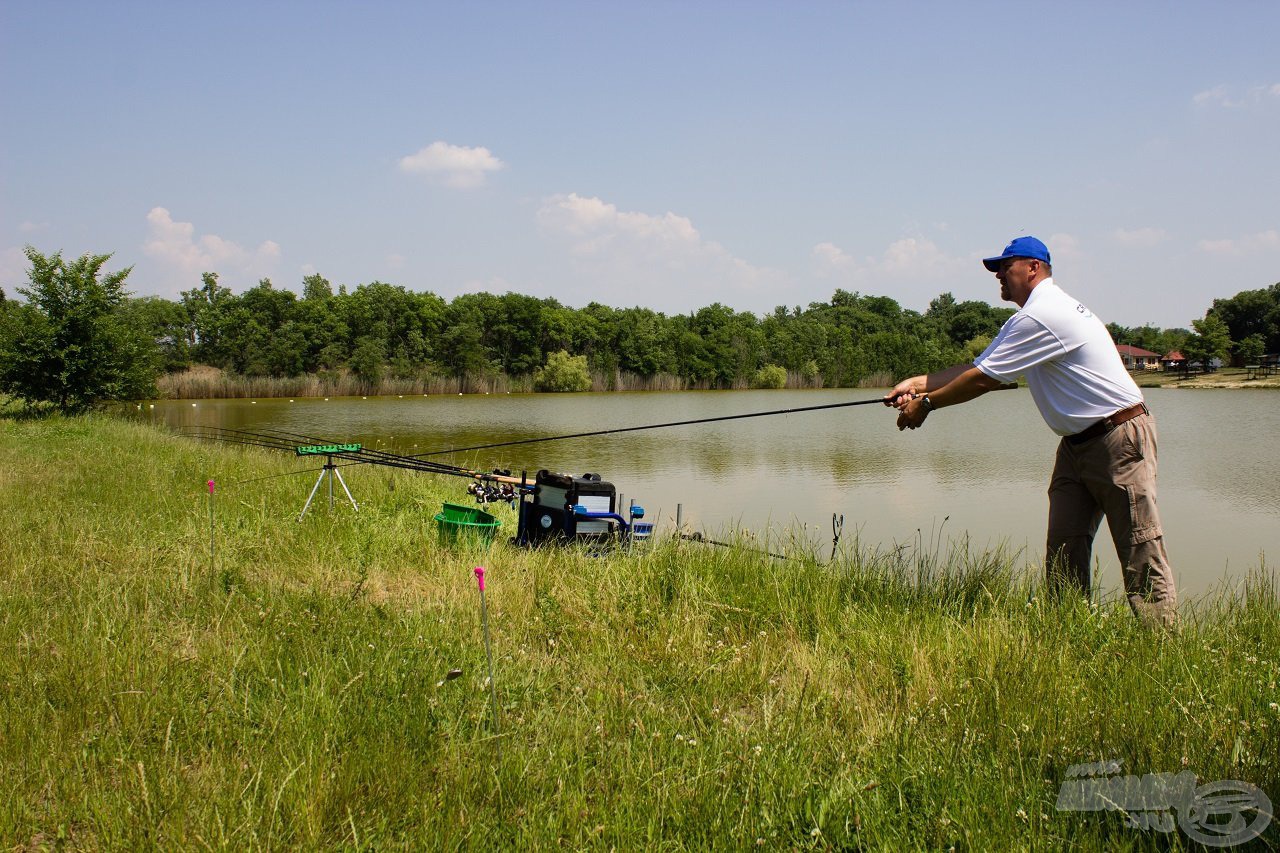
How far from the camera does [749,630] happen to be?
13.7 ft

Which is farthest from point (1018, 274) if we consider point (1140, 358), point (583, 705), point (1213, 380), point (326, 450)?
point (1140, 358)

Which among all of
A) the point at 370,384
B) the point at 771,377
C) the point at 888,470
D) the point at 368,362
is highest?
the point at 368,362

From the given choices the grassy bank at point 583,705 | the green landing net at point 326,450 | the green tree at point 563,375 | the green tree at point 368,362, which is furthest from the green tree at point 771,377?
the grassy bank at point 583,705

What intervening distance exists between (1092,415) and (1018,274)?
89 centimetres

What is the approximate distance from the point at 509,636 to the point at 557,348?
2741 inches

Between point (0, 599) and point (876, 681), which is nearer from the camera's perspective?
point (876, 681)

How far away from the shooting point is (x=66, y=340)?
72.0 feet

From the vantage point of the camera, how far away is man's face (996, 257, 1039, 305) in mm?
4410

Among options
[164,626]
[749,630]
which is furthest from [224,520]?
[749,630]

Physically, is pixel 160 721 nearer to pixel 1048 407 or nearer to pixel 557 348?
pixel 1048 407

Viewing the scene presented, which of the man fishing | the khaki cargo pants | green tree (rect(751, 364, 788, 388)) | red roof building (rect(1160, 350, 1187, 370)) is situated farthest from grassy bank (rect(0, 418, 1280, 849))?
red roof building (rect(1160, 350, 1187, 370))

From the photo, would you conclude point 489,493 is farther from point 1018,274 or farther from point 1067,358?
point 1067,358

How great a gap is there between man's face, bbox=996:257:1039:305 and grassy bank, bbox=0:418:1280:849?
1.76 metres

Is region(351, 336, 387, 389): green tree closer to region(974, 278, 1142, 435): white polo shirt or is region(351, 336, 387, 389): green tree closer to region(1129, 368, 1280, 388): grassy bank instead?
region(1129, 368, 1280, 388): grassy bank
